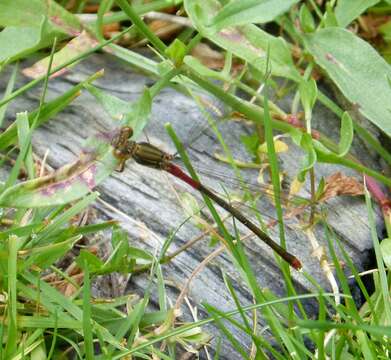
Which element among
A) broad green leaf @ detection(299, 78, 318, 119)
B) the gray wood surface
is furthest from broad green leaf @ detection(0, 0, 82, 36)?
broad green leaf @ detection(299, 78, 318, 119)

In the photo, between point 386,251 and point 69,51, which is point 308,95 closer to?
point 386,251

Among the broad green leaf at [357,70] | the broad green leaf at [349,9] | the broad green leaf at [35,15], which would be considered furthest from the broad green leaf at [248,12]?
the broad green leaf at [35,15]

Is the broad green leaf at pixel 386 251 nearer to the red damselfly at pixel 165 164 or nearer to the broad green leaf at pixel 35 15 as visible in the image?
the red damselfly at pixel 165 164

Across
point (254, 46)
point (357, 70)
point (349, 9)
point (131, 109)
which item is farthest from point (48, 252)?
point (349, 9)

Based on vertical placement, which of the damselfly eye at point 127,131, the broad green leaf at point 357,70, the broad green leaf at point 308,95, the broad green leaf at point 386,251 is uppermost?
the broad green leaf at point 357,70

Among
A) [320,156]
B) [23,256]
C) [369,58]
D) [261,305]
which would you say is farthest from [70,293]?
[369,58]

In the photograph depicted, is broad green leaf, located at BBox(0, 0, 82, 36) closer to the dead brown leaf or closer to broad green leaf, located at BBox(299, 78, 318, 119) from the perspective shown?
broad green leaf, located at BBox(299, 78, 318, 119)
